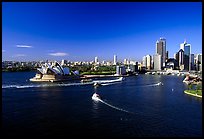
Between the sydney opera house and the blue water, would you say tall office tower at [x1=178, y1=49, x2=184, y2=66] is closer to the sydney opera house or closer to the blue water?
the sydney opera house

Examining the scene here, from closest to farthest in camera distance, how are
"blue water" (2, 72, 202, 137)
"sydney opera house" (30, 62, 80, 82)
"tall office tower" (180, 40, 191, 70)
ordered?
1. "blue water" (2, 72, 202, 137)
2. "sydney opera house" (30, 62, 80, 82)
3. "tall office tower" (180, 40, 191, 70)

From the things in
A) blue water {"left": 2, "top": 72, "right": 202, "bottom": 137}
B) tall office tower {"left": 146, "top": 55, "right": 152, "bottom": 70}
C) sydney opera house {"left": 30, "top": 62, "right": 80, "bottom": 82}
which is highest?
tall office tower {"left": 146, "top": 55, "right": 152, "bottom": 70}

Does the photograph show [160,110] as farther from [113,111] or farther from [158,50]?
[158,50]

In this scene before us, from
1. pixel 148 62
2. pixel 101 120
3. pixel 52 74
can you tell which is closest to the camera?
pixel 101 120

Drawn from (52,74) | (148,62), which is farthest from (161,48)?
(52,74)

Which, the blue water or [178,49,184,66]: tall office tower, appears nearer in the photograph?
the blue water

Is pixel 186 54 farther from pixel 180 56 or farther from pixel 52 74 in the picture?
pixel 52 74

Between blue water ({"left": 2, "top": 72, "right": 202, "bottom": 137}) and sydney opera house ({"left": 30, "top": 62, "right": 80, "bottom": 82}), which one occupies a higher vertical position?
sydney opera house ({"left": 30, "top": 62, "right": 80, "bottom": 82})

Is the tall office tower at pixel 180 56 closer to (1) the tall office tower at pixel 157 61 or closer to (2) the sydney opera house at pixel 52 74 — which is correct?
(1) the tall office tower at pixel 157 61

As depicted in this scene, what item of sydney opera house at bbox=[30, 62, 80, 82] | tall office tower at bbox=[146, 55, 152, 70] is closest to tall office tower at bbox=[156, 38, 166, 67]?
tall office tower at bbox=[146, 55, 152, 70]

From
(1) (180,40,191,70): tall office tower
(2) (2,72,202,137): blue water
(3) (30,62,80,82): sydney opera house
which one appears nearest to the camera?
(2) (2,72,202,137): blue water

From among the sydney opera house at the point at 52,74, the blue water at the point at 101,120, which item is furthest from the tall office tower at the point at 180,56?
the blue water at the point at 101,120

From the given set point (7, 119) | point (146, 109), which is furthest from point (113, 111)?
point (7, 119)
